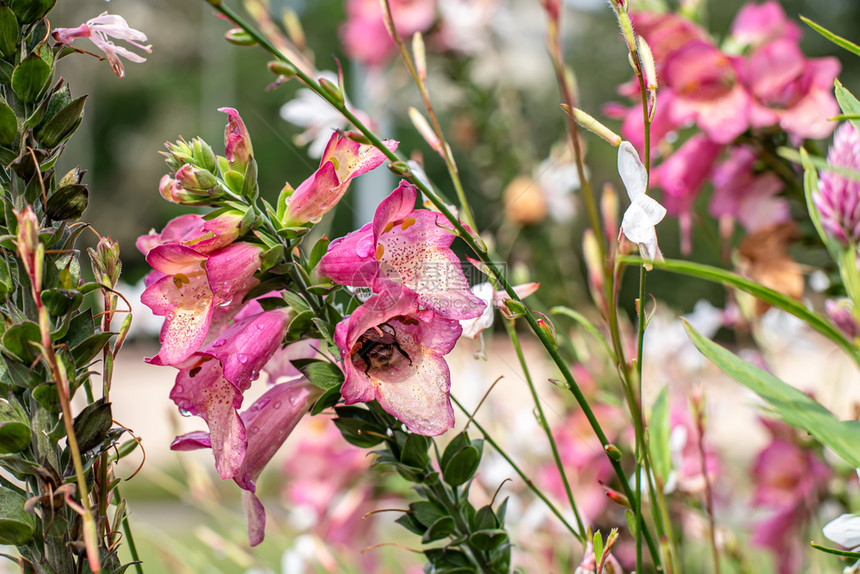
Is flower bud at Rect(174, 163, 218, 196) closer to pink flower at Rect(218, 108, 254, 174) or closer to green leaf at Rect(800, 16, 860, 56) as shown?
pink flower at Rect(218, 108, 254, 174)

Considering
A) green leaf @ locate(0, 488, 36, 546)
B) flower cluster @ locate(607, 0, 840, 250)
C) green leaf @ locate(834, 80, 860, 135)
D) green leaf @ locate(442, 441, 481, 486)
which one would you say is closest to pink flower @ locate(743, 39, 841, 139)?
flower cluster @ locate(607, 0, 840, 250)

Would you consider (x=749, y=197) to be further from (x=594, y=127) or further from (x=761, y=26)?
(x=594, y=127)

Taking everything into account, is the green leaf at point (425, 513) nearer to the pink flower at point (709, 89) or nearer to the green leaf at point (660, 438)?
the green leaf at point (660, 438)

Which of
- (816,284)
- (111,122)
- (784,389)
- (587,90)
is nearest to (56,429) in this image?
(784,389)

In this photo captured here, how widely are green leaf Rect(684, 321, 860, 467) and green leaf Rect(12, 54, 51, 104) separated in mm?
179

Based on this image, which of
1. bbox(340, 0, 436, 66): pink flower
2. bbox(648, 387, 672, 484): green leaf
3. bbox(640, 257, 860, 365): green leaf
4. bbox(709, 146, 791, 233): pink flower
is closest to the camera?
bbox(640, 257, 860, 365): green leaf

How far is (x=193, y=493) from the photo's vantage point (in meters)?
0.43

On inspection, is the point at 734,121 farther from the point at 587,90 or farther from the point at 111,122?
the point at 111,122

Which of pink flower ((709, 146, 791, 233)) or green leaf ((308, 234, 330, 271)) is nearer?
green leaf ((308, 234, 330, 271))

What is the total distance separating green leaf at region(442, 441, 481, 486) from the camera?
0.23m

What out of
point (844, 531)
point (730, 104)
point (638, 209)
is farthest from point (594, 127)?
point (730, 104)

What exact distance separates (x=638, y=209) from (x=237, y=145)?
12cm

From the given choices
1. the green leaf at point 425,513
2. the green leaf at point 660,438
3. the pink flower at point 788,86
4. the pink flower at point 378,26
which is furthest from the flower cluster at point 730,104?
the pink flower at point 378,26

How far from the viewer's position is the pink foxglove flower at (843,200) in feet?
0.73
